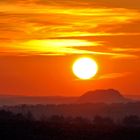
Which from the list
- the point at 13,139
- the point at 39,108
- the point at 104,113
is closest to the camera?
the point at 13,139

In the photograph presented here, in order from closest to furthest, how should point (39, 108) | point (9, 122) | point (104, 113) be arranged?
point (9, 122) → point (104, 113) → point (39, 108)

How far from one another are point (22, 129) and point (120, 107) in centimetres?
12858

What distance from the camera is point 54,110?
7151 inches

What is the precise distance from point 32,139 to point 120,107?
136 metres

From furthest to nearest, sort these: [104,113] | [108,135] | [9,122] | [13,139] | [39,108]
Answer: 1. [39,108]
2. [104,113]
3. [9,122]
4. [108,135]
5. [13,139]

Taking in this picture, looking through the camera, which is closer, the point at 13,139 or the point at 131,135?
the point at 13,139

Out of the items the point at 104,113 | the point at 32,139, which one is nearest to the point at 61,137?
the point at 32,139

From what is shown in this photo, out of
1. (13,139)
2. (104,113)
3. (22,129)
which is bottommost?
(13,139)

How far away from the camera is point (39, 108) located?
18775 centimetres

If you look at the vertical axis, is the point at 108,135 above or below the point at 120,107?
below

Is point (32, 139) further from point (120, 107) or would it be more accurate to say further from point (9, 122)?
point (120, 107)

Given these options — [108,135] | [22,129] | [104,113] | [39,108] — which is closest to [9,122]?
[22,129]

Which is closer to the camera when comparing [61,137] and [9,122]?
[61,137]

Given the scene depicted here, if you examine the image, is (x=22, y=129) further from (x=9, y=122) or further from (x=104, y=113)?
(x=104, y=113)
